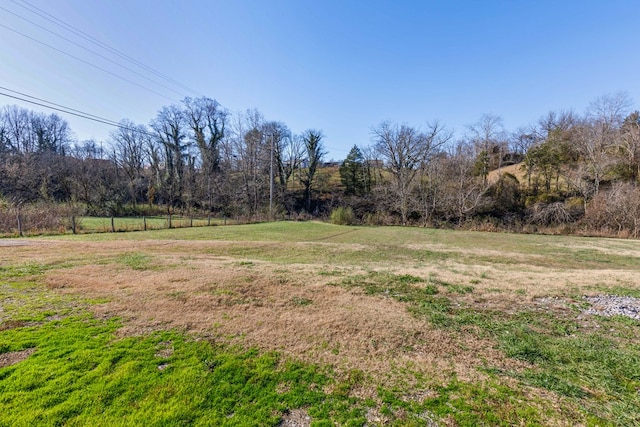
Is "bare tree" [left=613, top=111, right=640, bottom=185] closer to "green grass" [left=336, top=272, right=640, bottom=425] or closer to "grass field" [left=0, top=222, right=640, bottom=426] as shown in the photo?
"grass field" [left=0, top=222, right=640, bottom=426]

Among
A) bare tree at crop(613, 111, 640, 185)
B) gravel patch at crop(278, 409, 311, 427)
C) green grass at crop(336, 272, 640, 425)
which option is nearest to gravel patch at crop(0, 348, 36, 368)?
gravel patch at crop(278, 409, 311, 427)

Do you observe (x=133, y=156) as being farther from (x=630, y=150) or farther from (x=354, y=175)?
(x=630, y=150)

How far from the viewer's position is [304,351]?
3344 millimetres

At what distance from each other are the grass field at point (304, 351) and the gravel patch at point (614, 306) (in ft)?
0.72

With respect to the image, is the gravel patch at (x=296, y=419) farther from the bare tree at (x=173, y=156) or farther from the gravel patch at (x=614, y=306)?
the bare tree at (x=173, y=156)

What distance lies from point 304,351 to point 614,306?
6169 mm

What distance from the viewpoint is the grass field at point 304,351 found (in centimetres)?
232

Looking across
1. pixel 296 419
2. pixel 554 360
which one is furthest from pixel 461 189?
pixel 296 419

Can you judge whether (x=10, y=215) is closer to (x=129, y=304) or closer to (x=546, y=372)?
(x=129, y=304)

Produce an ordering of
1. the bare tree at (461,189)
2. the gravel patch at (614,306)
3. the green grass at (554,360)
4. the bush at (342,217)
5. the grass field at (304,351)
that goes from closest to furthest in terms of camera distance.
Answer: the grass field at (304,351) < the green grass at (554,360) < the gravel patch at (614,306) < the bush at (342,217) < the bare tree at (461,189)

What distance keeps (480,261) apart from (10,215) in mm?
Answer: 24996

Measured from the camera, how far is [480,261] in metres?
10.6

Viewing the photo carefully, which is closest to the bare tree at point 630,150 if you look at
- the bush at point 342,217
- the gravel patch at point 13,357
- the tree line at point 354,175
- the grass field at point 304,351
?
the tree line at point 354,175

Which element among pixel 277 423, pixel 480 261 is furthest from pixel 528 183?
pixel 277 423
